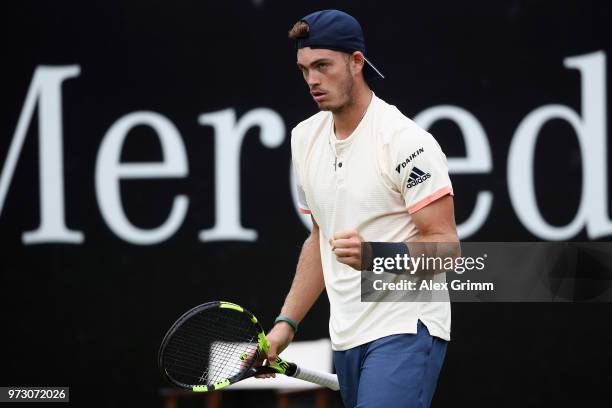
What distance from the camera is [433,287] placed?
12.2ft

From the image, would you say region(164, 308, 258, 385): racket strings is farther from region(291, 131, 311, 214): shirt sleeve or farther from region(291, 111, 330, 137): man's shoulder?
region(291, 111, 330, 137): man's shoulder

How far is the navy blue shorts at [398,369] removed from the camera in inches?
142

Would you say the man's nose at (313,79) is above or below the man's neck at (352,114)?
above

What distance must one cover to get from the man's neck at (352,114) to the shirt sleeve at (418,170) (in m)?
0.23

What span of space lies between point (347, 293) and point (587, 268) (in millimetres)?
1894

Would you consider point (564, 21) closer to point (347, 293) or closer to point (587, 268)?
point (587, 268)

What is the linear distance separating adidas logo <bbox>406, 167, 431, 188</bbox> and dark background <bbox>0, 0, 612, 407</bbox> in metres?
2.05

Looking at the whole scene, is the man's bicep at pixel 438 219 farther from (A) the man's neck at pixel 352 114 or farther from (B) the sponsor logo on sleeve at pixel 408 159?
(A) the man's neck at pixel 352 114

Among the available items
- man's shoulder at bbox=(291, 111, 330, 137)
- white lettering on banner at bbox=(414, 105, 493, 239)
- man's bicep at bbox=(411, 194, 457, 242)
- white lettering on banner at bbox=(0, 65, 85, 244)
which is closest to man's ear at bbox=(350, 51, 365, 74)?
man's shoulder at bbox=(291, 111, 330, 137)

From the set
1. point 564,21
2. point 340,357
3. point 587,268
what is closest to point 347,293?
point 340,357

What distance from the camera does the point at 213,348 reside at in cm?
421

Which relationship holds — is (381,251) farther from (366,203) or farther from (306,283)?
(306,283)

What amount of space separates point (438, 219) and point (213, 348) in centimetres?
106

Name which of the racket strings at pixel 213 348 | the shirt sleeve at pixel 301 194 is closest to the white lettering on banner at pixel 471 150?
the racket strings at pixel 213 348
